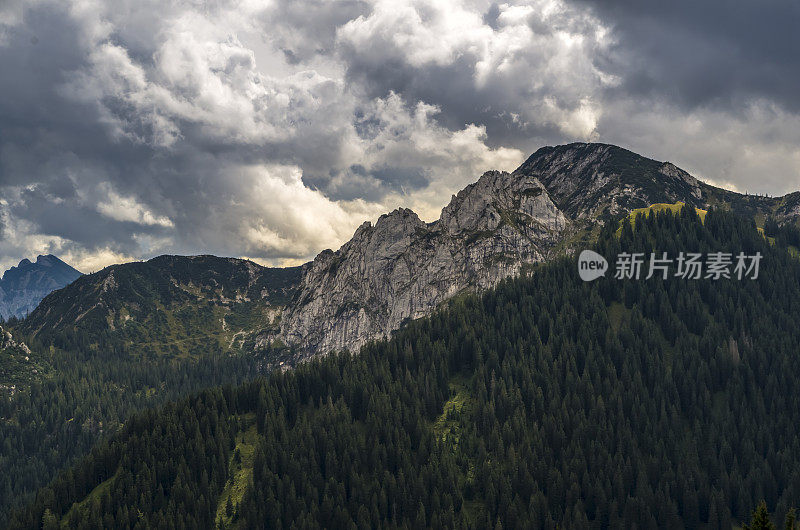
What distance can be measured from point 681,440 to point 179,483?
523 ft

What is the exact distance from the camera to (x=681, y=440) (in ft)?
601

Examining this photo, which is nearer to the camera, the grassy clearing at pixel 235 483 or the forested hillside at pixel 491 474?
the forested hillside at pixel 491 474

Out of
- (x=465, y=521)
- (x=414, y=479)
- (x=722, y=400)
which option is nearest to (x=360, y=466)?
(x=414, y=479)

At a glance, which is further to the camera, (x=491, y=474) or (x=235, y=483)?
(x=235, y=483)

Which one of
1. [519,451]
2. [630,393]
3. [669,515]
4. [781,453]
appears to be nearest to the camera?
[669,515]

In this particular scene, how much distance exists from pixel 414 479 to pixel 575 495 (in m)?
47.3

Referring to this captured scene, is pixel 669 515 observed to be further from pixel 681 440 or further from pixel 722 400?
pixel 722 400

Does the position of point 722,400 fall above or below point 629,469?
above

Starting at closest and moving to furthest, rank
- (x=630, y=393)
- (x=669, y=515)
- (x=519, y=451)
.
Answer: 1. (x=669, y=515)
2. (x=519, y=451)
3. (x=630, y=393)

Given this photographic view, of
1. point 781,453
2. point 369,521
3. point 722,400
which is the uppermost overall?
point 722,400

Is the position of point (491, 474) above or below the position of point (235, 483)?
above

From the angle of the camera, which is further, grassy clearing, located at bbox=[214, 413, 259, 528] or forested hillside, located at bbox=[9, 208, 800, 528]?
grassy clearing, located at bbox=[214, 413, 259, 528]

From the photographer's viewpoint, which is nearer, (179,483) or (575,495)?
(575,495)

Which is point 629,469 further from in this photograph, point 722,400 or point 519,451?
point 722,400
